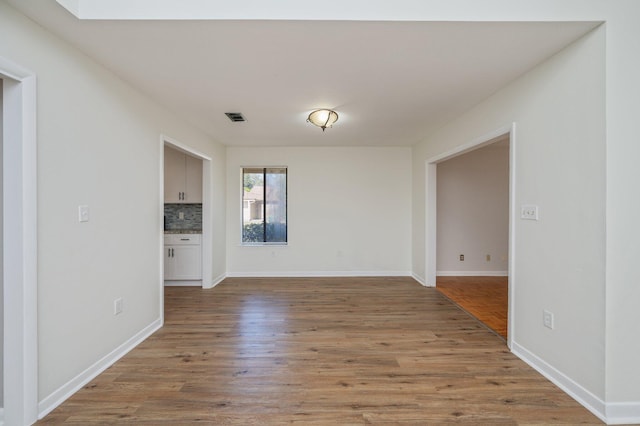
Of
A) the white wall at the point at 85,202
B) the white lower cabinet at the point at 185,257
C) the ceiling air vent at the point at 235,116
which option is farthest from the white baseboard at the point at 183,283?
the ceiling air vent at the point at 235,116

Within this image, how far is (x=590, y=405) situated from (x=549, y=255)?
3.26ft

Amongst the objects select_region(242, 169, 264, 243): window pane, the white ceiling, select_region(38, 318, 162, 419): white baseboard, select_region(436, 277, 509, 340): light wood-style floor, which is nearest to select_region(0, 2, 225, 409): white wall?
select_region(38, 318, 162, 419): white baseboard

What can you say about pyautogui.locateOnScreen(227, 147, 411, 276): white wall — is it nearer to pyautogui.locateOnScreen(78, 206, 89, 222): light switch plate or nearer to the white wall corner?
the white wall corner

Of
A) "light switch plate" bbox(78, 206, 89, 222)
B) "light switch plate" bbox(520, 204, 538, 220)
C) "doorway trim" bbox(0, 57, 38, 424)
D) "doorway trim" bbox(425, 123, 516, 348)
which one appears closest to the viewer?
"doorway trim" bbox(0, 57, 38, 424)

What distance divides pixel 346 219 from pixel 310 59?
11.9 feet

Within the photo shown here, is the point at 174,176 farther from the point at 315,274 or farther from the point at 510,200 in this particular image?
the point at 510,200

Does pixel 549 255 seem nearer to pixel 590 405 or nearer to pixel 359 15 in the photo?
pixel 590 405

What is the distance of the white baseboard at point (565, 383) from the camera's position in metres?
1.78

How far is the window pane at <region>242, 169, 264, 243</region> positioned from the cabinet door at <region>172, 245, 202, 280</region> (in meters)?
1.02

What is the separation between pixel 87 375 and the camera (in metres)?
2.12

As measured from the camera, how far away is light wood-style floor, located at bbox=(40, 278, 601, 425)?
5.87 ft

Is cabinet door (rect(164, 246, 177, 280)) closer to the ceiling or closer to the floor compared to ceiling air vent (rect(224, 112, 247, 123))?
closer to the floor

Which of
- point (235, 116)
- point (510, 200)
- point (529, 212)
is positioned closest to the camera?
point (529, 212)

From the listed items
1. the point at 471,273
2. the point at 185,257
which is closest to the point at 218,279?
the point at 185,257
